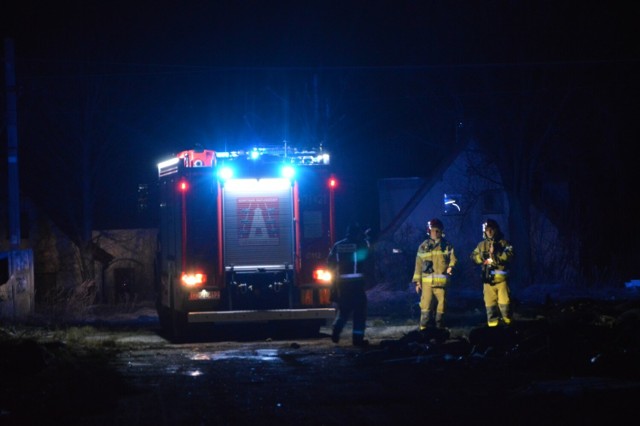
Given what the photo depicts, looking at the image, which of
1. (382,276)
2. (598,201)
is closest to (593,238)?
(598,201)

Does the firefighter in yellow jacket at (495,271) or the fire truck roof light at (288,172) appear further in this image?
the fire truck roof light at (288,172)

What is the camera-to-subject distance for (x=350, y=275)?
47.8 ft

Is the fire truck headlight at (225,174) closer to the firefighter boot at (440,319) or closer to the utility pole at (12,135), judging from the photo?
the firefighter boot at (440,319)

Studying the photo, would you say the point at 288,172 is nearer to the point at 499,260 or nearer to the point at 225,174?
the point at 225,174

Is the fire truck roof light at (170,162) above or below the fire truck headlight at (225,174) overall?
above

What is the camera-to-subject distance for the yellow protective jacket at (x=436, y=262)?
14312mm

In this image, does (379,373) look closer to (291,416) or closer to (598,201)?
(291,416)

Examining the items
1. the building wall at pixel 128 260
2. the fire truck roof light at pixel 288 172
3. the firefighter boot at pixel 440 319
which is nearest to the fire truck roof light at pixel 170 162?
the fire truck roof light at pixel 288 172

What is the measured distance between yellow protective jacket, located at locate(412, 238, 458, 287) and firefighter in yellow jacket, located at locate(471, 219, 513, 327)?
1.93 feet

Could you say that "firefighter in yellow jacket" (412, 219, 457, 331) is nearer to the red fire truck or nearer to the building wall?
the red fire truck

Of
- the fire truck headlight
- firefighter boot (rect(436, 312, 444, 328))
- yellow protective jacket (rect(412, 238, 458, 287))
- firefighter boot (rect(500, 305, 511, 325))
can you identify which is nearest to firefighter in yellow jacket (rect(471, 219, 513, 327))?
firefighter boot (rect(500, 305, 511, 325))

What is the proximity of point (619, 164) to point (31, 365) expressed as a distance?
1099 inches

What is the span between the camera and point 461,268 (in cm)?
3206

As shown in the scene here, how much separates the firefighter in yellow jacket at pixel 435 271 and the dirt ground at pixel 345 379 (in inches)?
23.2
